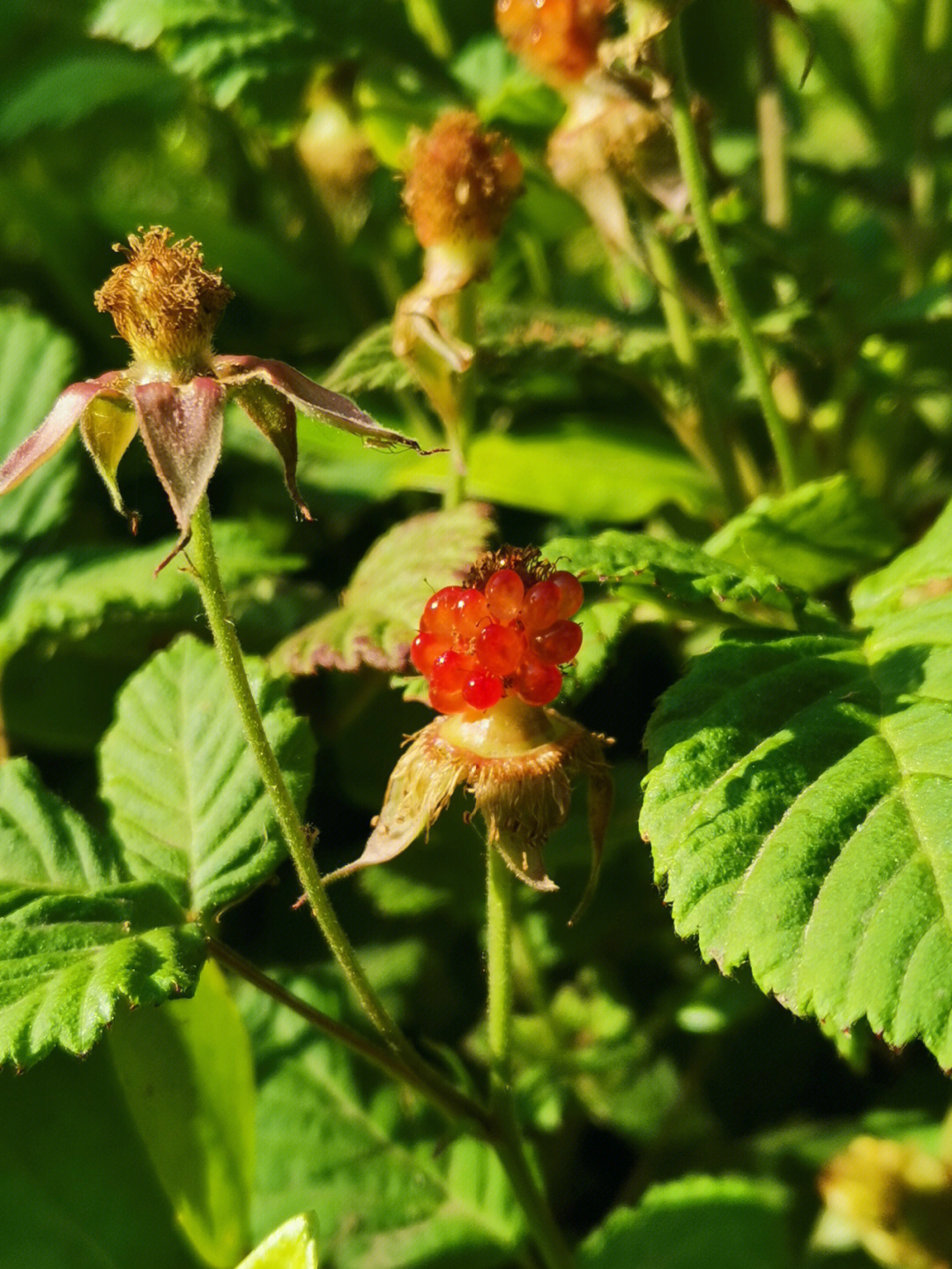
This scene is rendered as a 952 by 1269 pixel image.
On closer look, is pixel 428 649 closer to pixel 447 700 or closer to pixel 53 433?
pixel 447 700

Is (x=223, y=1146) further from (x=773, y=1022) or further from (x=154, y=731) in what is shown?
(x=773, y=1022)

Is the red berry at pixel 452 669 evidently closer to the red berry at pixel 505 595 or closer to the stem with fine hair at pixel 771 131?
the red berry at pixel 505 595

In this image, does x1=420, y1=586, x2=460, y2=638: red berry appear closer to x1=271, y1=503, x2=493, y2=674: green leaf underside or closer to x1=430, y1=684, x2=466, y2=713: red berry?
x1=430, y1=684, x2=466, y2=713: red berry

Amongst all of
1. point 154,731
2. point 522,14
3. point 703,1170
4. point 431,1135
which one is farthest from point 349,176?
point 703,1170

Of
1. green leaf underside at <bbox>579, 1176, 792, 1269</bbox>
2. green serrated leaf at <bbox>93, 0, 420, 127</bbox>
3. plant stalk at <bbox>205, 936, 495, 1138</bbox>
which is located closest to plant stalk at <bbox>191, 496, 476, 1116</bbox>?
plant stalk at <bbox>205, 936, 495, 1138</bbox>

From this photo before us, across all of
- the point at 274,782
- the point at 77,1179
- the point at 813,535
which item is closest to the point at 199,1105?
the point at 77,1179

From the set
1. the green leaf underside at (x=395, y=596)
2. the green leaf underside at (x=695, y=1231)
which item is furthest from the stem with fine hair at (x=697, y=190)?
the green leaf underside at (x=695, y=1231)
